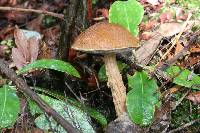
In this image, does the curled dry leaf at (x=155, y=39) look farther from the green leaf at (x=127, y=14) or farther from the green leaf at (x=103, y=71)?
the green leaf at (x=127, y=14)

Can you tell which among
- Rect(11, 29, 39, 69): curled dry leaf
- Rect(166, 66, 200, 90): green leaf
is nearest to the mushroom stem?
Rect(166, 66, 200, 90): green leaf

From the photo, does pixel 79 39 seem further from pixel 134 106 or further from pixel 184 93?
pixel 184 93

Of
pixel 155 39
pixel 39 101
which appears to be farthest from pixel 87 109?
pixel 155 39

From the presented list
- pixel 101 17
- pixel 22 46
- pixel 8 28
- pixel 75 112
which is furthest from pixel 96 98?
pixel 8 28

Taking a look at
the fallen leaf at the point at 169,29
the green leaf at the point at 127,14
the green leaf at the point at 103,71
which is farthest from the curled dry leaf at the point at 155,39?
the green leaf at the point at 127,14

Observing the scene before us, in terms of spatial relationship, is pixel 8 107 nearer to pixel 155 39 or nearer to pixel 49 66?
pixel 49 66

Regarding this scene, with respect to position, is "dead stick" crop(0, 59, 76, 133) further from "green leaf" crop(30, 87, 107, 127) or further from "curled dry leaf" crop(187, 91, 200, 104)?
"curled dry leaf" crop(187, 91, 200, 104)

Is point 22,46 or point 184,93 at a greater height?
point 22,46
